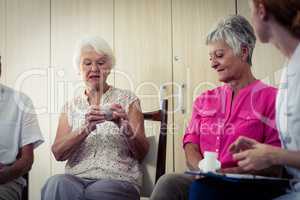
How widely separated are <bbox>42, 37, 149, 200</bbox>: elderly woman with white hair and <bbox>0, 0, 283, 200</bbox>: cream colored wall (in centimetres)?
43

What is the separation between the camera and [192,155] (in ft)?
5.95

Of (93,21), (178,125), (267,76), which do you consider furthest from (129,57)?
(267,76)

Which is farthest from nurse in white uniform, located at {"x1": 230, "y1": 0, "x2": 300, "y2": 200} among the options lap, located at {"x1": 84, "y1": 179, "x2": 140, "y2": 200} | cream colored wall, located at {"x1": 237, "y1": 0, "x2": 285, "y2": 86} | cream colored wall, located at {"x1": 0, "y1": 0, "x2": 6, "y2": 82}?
cream colored wall, located at {"x1": 0, "y1": 0, "x2": 6, "y2": 82}

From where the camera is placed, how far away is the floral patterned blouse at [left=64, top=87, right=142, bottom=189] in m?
1.92

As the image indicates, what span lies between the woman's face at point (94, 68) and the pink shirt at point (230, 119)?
0.49 metres

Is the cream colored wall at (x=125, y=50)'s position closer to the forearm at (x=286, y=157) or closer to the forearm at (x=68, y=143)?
the forearm at (x=68, y=143)

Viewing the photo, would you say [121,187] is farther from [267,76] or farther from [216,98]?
[267,76]

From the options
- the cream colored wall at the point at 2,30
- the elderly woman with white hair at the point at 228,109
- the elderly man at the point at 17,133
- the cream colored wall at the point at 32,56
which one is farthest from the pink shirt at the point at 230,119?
the cream colored wall at the point at 2,30

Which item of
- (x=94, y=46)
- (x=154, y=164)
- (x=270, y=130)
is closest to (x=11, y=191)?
(x=154, y=164)

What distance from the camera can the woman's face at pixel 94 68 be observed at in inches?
82.4

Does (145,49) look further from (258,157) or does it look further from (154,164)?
(258,157)

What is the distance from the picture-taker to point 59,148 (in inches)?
76.7

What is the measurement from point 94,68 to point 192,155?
2.06ft

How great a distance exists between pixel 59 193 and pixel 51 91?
3.47 feet
